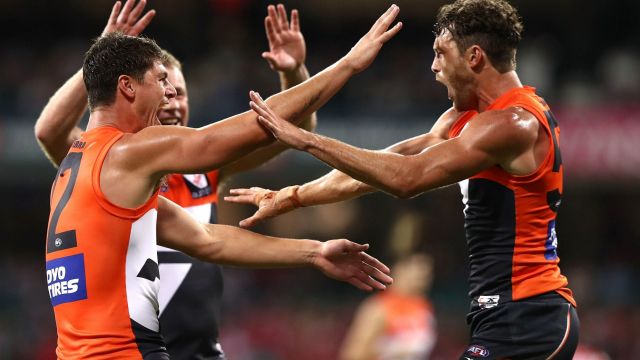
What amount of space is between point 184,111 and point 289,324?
10.9m

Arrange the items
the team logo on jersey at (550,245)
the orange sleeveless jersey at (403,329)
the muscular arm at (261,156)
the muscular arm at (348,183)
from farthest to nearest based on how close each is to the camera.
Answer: the orange sleeveless jersey at (403,329), the muscular arm at (261,156), the muscular arm at (348,183), the team logo on jersey at (550,245)

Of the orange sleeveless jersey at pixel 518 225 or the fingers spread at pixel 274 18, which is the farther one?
the fingers spread at pixel 274 18

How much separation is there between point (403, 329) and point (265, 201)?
22.6 feet

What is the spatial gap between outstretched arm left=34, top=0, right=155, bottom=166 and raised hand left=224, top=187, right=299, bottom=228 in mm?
1291

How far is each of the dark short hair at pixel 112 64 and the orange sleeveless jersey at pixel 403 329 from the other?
763cm

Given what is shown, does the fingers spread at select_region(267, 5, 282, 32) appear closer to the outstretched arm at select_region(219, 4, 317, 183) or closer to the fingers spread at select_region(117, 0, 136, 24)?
the outstretched arm at select_region(219, 4, 317, 183)

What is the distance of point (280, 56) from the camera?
22.4ft

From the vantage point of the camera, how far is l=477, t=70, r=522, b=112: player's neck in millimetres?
5570

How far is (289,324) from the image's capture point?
17.2 meters

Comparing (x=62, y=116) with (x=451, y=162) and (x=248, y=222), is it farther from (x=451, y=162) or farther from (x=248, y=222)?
(x=451, y=162)

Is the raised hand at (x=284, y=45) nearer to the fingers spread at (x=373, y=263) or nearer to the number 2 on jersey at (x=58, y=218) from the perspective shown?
the fingers spread at (x=373, y=263)

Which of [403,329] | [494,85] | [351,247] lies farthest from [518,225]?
[403,329]

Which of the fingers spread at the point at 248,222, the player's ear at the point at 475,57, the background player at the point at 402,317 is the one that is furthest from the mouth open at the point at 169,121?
the background player at the point at 402,317

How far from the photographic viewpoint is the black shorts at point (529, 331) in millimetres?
5258
